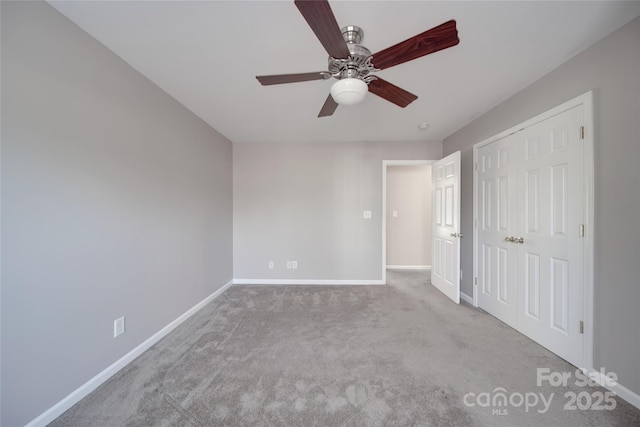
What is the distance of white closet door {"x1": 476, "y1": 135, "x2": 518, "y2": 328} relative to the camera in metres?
2.35

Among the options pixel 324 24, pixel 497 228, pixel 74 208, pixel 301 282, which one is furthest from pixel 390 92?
pixel 301 282

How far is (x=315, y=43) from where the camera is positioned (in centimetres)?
158

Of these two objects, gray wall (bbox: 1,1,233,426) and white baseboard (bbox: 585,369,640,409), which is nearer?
gray wall (bbox: 1,1,233,426)

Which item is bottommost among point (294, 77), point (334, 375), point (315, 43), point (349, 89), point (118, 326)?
point (334, 375)

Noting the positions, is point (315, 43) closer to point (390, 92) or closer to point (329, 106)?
point (329, 106)

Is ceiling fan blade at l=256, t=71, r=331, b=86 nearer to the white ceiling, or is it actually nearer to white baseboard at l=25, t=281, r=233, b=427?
the white ceiling

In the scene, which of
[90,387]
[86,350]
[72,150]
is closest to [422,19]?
[72,150]

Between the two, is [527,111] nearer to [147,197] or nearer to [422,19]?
[422,19]

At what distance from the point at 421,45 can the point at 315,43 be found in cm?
75

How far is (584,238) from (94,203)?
343cm

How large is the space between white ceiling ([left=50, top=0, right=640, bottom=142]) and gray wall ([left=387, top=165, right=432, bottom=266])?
2230 mm

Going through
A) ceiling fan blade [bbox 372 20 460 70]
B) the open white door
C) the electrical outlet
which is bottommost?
the electrical outlet

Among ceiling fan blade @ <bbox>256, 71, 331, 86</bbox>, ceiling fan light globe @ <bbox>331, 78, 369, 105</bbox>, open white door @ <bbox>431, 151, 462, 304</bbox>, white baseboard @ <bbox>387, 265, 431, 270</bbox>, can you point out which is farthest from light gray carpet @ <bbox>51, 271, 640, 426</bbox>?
white baseboard @ <bbox>387, 265, 431, 270</bbox>

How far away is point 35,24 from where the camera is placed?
1251 millimetres
